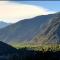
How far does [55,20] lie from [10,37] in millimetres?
18905

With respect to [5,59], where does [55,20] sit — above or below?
below

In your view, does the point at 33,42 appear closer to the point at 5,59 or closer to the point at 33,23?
the point at 33,23

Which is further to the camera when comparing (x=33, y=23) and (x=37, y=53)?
(x=33, y=23)

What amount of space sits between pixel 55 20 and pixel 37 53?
1922 centimetres

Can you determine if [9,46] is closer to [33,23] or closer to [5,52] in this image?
[5,52]

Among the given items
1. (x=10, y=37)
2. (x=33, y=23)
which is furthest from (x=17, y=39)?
(x=33, y=23)

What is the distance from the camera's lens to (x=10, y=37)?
85.9 feet

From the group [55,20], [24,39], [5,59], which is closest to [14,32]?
[24,39]

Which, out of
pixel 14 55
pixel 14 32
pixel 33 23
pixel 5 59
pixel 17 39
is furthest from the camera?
pixel 33 23

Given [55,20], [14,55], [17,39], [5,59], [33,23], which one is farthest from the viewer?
[55,20]

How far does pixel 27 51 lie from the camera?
25.3m

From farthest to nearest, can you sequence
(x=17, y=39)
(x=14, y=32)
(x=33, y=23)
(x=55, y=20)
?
(x=55, y=20) < (x=33, y=23) < (x=14, y=32) < (x=17, y=39)

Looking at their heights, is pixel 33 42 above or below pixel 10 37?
below

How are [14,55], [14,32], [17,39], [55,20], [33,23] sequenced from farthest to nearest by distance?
[55,20], [33,23], [14,32], [17,39], [14,55]
